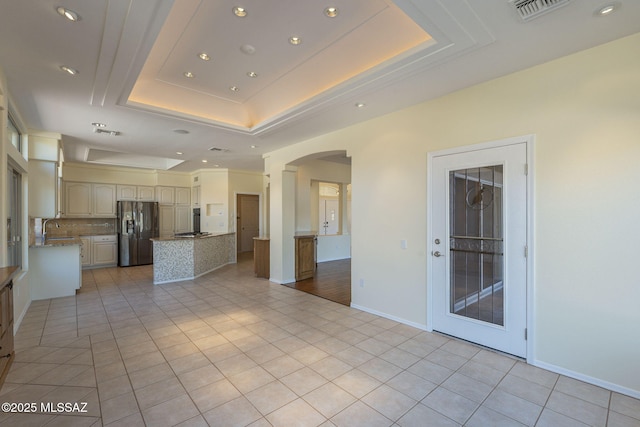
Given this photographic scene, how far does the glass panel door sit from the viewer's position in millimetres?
2924

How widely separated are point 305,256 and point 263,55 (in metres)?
4.12

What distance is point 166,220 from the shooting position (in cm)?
879

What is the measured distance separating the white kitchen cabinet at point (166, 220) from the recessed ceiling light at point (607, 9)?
9544 mm

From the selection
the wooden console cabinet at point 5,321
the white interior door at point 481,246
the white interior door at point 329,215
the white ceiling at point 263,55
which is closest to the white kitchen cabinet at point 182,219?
the white interior door at point 329,215

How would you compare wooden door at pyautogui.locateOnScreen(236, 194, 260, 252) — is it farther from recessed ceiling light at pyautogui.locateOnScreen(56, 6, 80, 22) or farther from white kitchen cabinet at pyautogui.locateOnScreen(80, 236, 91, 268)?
recessed ceiling light at pyautogui.locateOnScreen(56, 6, 80, 22)

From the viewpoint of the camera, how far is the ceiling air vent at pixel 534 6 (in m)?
1.82

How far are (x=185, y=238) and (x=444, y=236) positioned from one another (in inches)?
205

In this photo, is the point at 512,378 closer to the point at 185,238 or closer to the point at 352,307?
the point at 352,307

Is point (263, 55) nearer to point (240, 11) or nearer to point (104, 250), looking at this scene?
point (240, 11)

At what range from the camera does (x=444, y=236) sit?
329 cm

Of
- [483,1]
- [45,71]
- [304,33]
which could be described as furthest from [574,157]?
[45,71]

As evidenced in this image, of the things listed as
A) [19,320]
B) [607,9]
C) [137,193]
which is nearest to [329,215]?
[137,193]

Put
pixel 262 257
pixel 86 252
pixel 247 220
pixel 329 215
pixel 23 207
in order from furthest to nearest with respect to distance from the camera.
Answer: pixel 247 220, pixel 329 215, pixel 86 252, pixel 262 257, pixel 23 207

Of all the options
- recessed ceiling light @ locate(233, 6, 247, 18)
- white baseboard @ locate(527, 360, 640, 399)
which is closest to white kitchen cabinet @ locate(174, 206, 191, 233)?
recessed ceiling light @ locate(233, 6, 247, 18)
